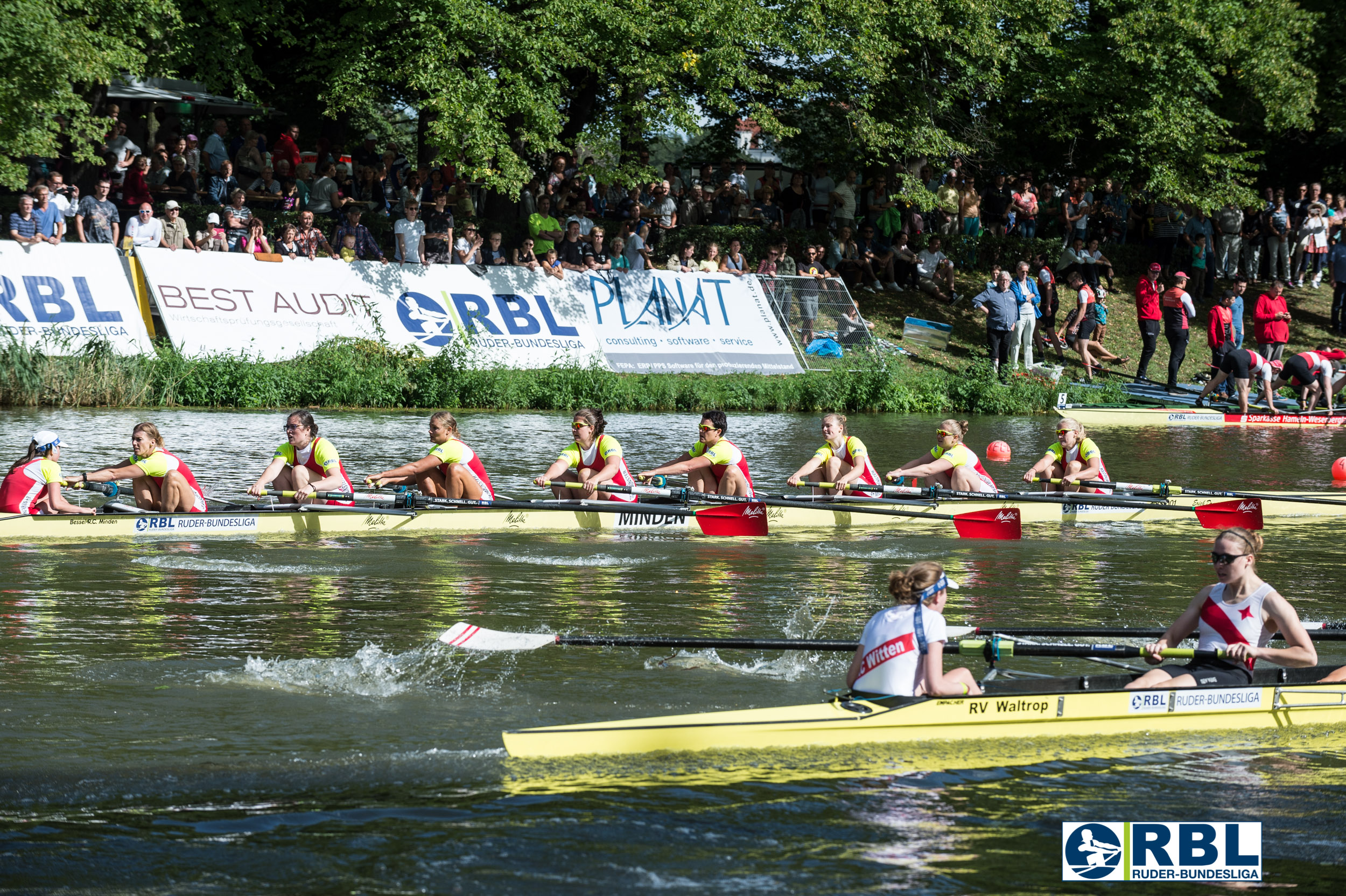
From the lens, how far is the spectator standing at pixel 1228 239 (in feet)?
114

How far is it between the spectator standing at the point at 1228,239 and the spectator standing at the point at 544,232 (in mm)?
15731

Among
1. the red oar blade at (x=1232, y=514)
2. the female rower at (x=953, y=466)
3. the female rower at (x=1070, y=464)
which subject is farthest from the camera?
the female rower at (x=1070, y=464)

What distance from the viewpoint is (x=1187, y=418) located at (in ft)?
88.9

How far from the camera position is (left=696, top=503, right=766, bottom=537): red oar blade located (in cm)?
1508

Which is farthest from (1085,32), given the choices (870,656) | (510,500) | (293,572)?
(870,656)

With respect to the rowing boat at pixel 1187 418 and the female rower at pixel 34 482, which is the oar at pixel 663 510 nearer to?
the female rower at pixel 34 482

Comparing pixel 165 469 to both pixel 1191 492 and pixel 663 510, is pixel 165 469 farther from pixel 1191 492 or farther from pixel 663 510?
pixel 1191 492

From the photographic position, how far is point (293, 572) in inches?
516

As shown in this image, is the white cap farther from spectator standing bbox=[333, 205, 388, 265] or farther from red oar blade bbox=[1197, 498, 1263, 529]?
spectator standing bbox=[333, 205, 388, 265]

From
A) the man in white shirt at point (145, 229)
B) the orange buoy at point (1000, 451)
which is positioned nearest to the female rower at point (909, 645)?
the orange buoy at point (1000, 451)

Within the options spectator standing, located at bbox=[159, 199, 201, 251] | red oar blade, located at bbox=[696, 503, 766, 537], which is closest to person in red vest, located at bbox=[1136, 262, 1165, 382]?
red oar blade, located at bbox=[696, 503, 766, 537]

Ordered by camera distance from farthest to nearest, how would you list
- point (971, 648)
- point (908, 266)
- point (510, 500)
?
point (908, 266) → point (510, 500) → point (971, 648)

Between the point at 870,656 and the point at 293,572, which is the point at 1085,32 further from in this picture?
the point at 870,656

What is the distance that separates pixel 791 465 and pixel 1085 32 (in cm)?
2149
